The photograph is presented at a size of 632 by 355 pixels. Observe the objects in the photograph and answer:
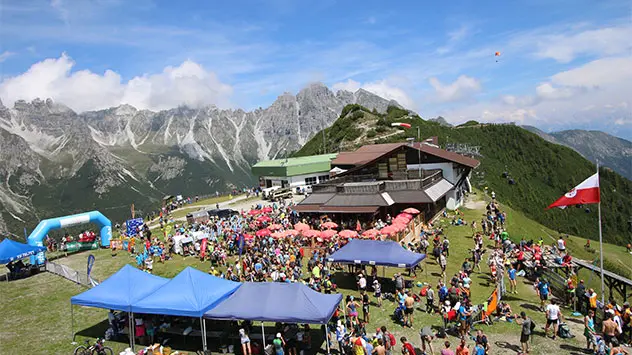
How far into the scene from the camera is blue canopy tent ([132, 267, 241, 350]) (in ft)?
49.7

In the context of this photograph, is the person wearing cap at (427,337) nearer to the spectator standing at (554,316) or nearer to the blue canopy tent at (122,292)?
the spectator standing at (554,316)

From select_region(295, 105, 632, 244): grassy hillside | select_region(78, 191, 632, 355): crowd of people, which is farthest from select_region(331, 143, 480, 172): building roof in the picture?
select_region(295, 105, 632, 244): grassy hillside

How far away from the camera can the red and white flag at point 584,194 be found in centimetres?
1741

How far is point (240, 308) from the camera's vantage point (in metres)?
15.2

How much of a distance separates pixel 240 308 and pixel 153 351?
10.6ft

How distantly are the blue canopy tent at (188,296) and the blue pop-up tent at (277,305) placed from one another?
383 millimetres

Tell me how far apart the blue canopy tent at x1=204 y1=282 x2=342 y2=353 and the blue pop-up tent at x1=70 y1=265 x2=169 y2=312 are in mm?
3578

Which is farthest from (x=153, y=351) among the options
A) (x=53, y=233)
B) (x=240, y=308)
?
(x=53, y=233)

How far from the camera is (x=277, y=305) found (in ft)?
49.0

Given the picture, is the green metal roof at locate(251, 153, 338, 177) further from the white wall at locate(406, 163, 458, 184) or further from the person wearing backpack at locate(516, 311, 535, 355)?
the person wearing backpack at locate(516, 311, 535, 355)

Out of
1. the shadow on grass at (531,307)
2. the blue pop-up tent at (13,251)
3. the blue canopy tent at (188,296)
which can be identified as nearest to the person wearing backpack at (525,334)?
the shadow on grass at (531,307)

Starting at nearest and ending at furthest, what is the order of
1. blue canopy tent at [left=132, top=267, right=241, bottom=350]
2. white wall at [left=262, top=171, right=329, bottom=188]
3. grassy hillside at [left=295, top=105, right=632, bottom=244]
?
1. blue canopy tent at [left=132, top=267, right=241, bottom=350]
2. white wall at [left=262, top=171, right=329, bottom=188]
3. grassy hillside at [left=295, top=105, right=632, bottom=244]

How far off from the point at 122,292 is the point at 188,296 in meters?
3.34

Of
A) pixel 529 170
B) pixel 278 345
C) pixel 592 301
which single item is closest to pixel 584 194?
pixel 592 301
